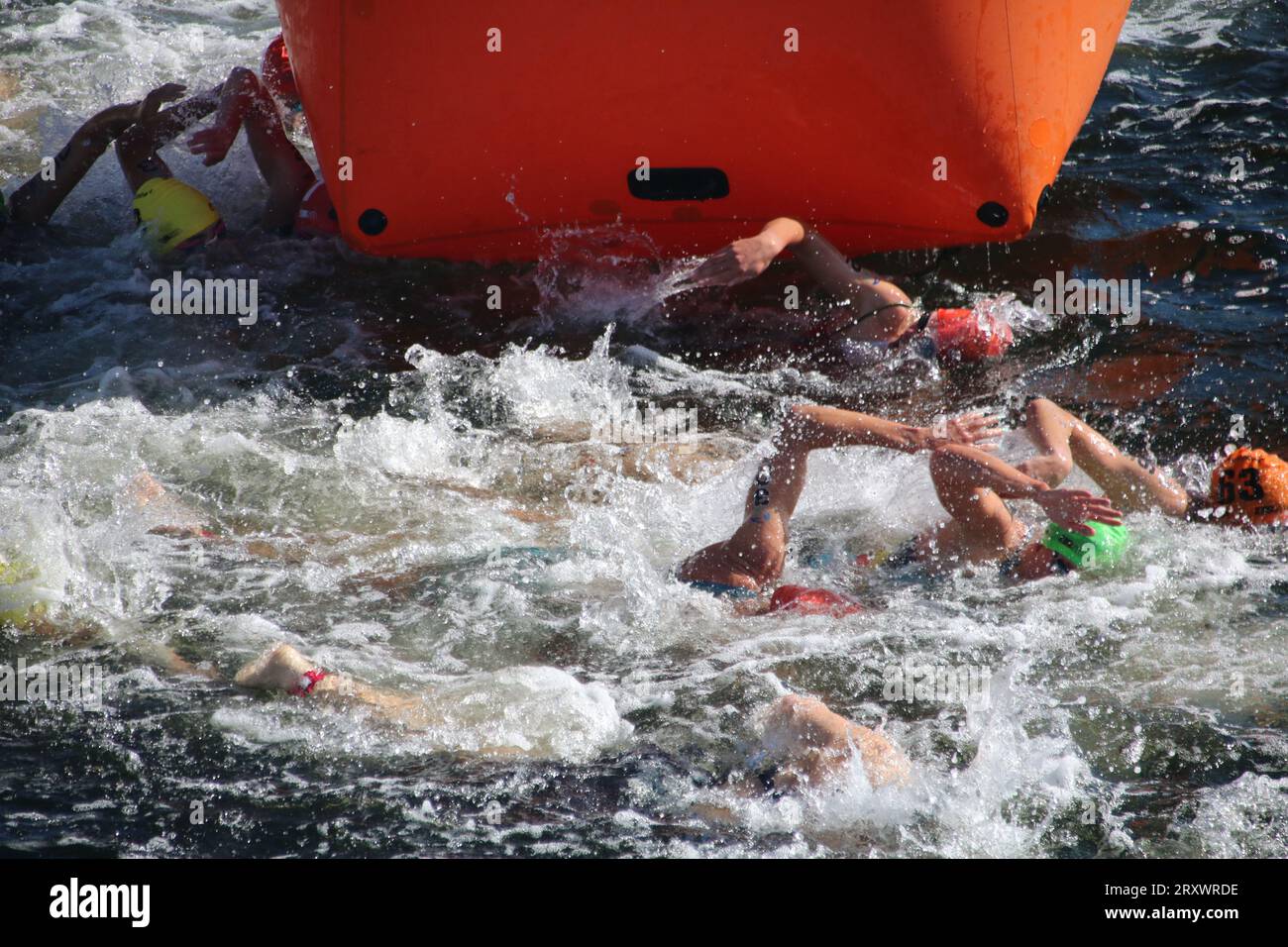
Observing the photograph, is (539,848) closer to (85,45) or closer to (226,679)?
(226,679)

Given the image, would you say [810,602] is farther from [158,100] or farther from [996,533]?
[158,100]

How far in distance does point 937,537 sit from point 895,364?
4.18 feet

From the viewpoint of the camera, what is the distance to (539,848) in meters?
2.89

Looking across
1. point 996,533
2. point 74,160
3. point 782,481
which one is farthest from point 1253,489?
point 74,160

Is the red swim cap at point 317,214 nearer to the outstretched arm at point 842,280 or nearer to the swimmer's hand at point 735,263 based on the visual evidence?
the outstretched arm at point 842,280

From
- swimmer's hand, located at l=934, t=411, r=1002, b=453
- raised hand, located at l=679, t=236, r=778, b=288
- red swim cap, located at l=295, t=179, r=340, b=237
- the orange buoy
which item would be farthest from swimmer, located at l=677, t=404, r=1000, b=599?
red swim cap, located at l=295, t=179, r=340, b=237

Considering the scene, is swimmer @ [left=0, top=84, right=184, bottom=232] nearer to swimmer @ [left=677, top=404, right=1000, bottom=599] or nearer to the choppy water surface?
the choppy water surface

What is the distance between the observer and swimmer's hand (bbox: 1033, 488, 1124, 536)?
11.7 feet

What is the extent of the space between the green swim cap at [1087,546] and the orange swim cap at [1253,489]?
1.46 feet

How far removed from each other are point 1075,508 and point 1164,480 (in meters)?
0.88

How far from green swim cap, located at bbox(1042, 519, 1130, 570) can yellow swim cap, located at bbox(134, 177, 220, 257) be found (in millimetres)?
3885

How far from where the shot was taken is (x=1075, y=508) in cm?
361
